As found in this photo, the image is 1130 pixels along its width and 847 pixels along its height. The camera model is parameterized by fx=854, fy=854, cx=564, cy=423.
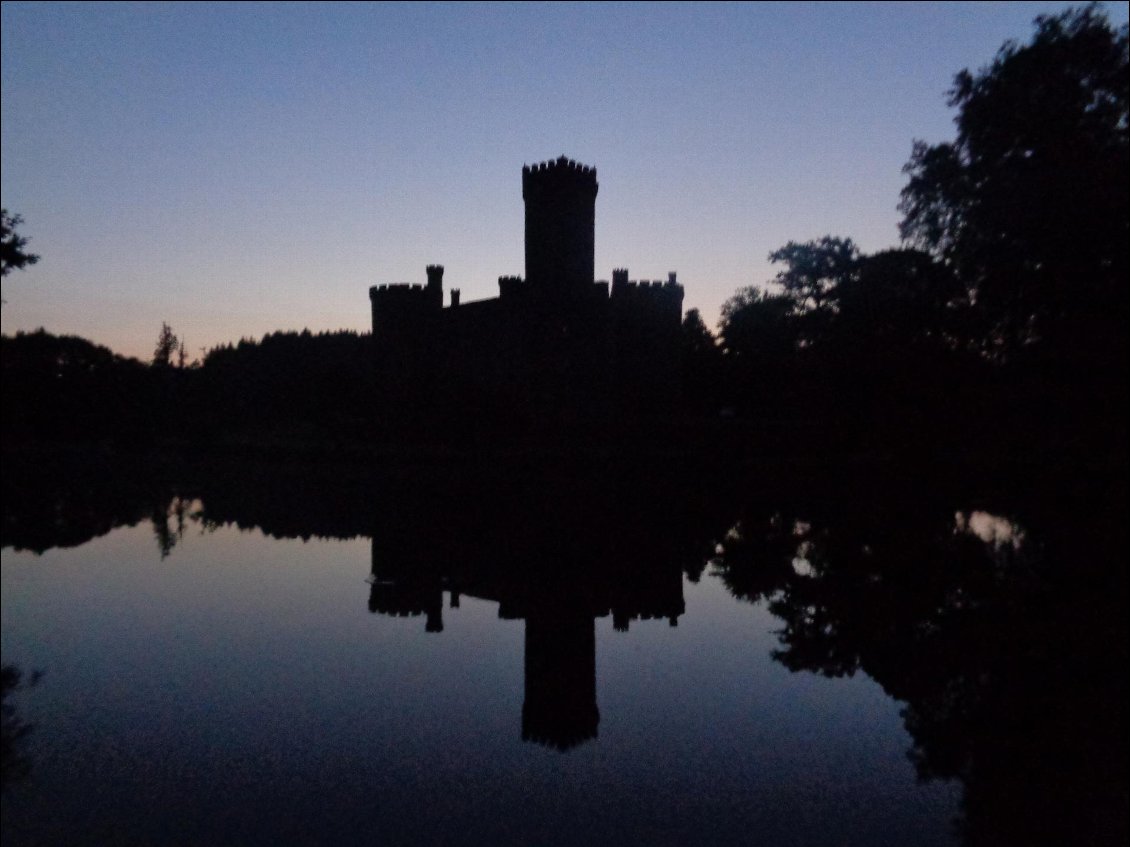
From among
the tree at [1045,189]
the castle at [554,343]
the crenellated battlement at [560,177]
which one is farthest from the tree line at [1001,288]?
the crenellated battlement at [560,177]

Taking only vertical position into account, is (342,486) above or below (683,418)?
below

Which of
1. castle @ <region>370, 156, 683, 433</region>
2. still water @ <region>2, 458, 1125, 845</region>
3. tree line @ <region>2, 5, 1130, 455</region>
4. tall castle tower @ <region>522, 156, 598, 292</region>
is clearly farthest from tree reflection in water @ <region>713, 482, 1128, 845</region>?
tall castle tower @ <region>522, 156, 598, 292</region>

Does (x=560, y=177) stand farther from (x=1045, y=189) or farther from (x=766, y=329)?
(x=1045, y=189)

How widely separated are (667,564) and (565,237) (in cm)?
3061

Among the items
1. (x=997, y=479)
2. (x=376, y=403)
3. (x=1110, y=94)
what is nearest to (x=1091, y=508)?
(x=997, y=479)

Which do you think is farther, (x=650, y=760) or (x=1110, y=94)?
(x=1110, y=94)

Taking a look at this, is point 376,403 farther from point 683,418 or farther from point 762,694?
point 762,694

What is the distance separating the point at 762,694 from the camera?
8.12 m

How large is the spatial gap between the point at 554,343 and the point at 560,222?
617 cm

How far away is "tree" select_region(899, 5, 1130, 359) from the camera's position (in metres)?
22.0

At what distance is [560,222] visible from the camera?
42.8m

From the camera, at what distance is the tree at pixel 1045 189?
72.2ft

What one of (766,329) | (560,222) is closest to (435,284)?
(560,222)

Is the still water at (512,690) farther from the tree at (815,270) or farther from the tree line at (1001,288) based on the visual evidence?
the tree at (815,270)
